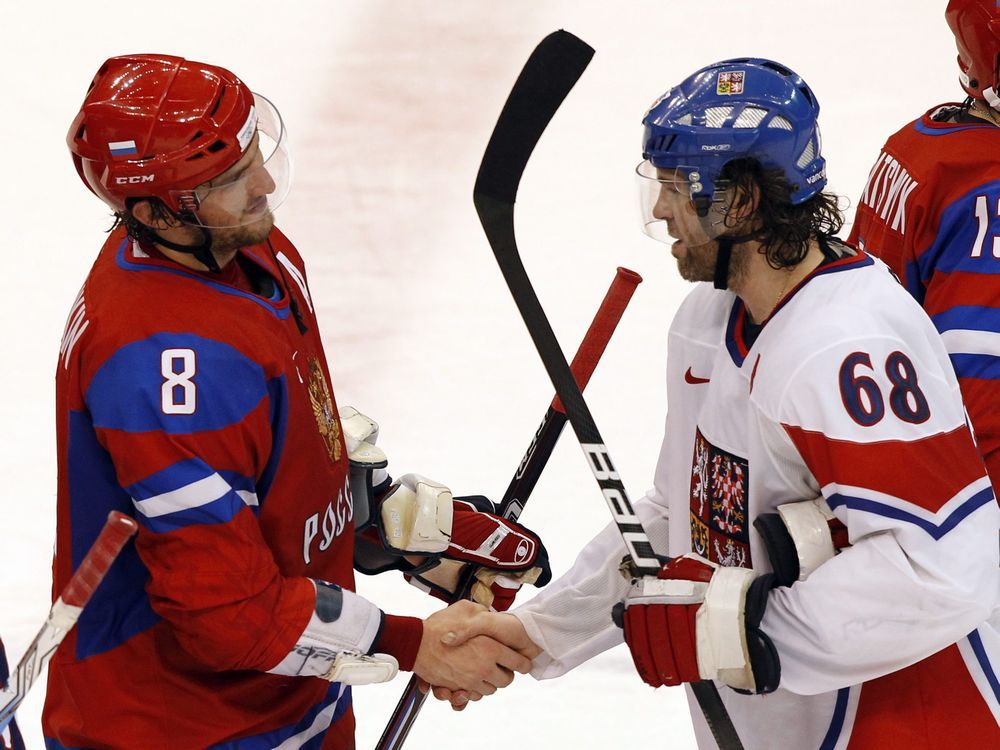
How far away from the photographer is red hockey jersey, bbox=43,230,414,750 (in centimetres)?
171

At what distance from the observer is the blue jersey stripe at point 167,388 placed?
169 centimetres

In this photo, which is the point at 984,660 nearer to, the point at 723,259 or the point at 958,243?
the point at 723,259

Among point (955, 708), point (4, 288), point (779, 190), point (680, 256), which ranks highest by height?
point (779, 190)

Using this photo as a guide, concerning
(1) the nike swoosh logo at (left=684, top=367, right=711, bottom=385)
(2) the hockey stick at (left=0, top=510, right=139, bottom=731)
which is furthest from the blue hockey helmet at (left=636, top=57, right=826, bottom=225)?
(2) the hockey stick at (left=0, top=510, right=139, bottom=731)

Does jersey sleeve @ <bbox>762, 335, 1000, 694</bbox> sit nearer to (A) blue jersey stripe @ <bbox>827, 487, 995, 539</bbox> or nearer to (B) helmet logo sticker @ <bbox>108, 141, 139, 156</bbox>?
(A) blue jersey stripe @ <bbox>827, 487, 995, 539</bbox>

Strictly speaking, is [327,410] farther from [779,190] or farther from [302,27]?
[302,27]

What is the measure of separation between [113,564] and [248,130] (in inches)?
24.0


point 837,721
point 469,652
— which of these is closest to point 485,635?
point 469,652

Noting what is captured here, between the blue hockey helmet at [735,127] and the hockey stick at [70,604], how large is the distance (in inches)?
33.4

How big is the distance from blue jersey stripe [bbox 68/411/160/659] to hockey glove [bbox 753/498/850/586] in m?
0.84

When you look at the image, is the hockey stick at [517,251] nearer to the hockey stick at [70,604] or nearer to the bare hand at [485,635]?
the bare hand at [485,635]

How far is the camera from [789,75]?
184 cm

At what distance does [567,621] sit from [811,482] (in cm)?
57

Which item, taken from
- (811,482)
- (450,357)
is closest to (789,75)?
(811,482)
